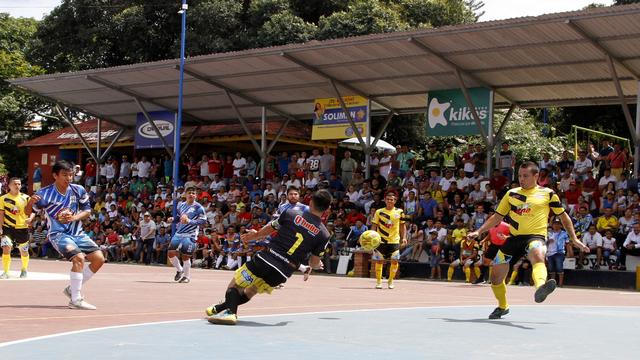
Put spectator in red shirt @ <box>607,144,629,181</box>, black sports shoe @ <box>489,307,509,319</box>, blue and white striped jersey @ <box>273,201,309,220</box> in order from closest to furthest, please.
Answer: blue and white striped jersey @ <box>273,201,309,220</box> < black sports shoe @ <box>489,307,509,319</box> < spectator in red shirt @ <box>607,144,629,181</box>

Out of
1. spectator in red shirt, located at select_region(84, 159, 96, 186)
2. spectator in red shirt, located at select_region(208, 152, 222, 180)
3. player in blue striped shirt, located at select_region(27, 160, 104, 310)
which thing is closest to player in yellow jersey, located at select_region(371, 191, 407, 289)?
player in blue striped shirt, located at select_region(27, 160, 104, 310)

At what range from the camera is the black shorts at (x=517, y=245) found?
1166 centimetres

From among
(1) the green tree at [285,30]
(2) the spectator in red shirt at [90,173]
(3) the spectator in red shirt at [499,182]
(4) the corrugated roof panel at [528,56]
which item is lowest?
(3) the spectator in red shirt at [499,182]

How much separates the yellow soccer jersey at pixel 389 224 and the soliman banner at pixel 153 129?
1986cm

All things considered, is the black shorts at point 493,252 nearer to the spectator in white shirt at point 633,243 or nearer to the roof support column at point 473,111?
the spectator in white shirt at point 633,243

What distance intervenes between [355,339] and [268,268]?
1.65 m

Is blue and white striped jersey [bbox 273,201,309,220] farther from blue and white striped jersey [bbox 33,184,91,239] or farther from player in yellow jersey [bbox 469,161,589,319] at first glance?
blue and white striped jersey [bbox 33,184,91,239]

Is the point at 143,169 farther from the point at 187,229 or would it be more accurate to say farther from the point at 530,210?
the point at 530,210

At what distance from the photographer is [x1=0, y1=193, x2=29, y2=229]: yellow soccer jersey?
19734 millimetres

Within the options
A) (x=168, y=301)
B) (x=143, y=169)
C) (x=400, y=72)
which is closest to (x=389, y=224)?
(x=168, y=301)

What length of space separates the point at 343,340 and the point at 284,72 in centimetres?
2308

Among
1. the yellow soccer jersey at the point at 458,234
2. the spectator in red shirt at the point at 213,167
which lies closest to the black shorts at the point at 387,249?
the yellow soccer jersey at the point at 458,234

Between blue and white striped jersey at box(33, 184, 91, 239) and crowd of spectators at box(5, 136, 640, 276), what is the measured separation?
14323 millimetres

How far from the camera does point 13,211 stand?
19922mm
